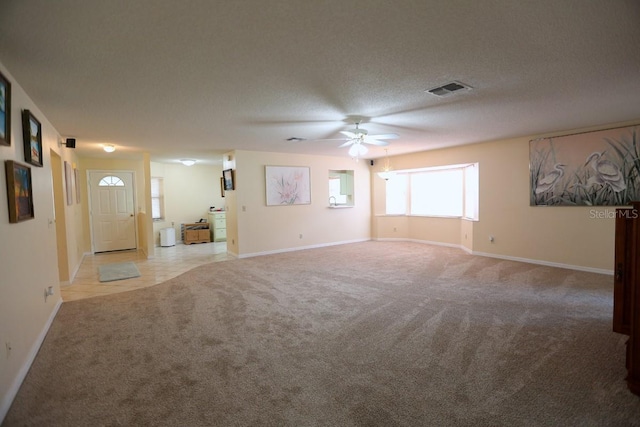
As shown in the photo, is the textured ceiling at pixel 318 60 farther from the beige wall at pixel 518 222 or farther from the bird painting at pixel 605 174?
the beige wall at pixel 518 222

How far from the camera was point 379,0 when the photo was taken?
1689 millimetres

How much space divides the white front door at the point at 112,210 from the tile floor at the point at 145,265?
0.42 m

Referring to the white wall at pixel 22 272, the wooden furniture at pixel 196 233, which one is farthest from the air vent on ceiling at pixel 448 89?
the wooden furniture at pixel 196 233

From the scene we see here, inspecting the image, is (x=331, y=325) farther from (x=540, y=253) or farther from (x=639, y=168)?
(x=639, y=168)

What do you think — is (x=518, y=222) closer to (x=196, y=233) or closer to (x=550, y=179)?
(x=550, y=179)

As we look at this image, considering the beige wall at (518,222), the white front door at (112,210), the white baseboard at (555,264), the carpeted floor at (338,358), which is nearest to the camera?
the carpeted floor at (338,358)

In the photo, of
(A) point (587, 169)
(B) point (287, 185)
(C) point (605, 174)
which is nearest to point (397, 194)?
(B) point (287, 185)

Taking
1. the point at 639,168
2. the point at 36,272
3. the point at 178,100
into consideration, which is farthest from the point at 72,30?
the point at 639,168

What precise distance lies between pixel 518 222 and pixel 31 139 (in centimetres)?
727

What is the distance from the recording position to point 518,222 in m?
5.98

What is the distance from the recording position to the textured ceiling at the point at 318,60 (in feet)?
5.89

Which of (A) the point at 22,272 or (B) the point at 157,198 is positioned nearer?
(A) the point at 22,272

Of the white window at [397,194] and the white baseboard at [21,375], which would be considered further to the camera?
the white window at [397,194]

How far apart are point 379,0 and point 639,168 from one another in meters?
5.24
